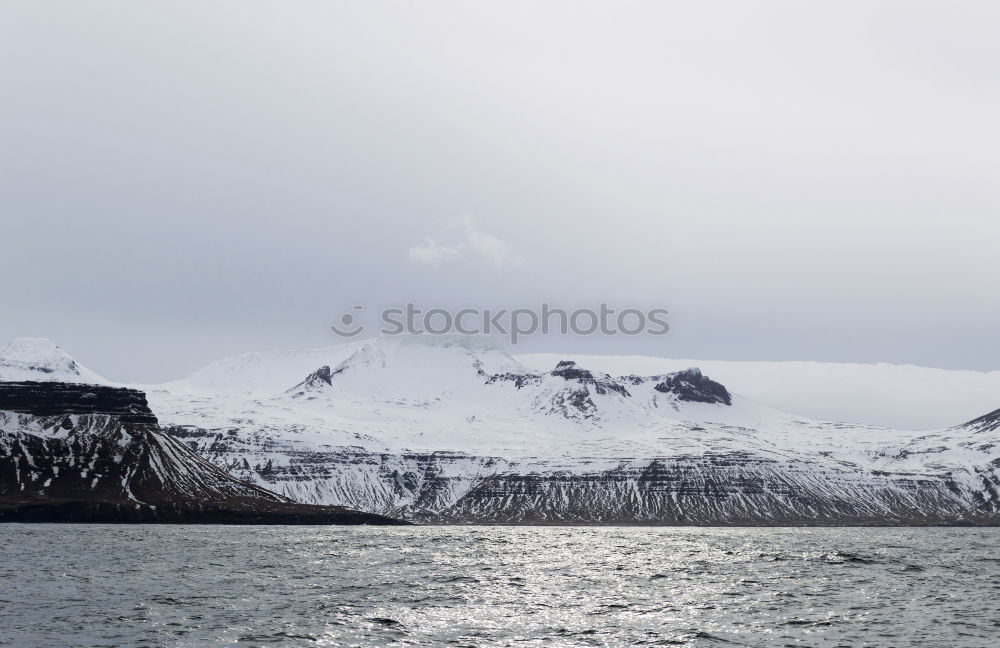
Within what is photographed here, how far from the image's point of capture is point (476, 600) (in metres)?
97.4

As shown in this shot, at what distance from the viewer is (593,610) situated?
91.5 meters

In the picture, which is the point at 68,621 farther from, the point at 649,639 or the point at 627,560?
the point at 627,560

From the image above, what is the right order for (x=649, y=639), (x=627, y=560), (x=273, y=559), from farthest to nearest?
1. (x=627, y=560)
2. (x=273, y=559)
3. (x=649, y=639)

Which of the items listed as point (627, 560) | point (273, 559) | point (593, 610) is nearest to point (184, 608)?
point (593, 610)

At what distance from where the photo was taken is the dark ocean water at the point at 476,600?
76.2 m

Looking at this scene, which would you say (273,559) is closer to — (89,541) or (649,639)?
(89,541)

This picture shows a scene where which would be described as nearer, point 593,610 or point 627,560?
A: point 593,610

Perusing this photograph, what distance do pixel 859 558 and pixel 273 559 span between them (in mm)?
90599

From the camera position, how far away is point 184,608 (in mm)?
89375

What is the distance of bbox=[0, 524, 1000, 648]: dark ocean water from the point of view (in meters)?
76.2

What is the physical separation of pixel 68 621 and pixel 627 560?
97.9 m

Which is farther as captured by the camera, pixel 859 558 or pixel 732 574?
pixel 859 558

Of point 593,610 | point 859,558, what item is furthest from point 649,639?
point 859,558

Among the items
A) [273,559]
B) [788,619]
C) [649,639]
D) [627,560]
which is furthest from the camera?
[627,560]
